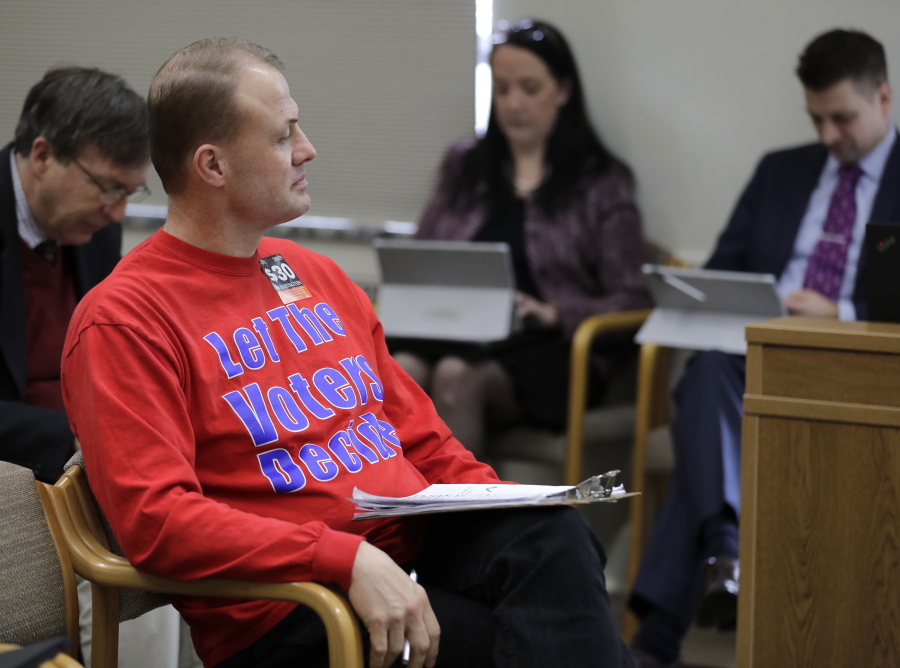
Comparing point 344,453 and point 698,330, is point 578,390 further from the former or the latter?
point 344,453

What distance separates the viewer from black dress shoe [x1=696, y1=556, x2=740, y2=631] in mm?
2109

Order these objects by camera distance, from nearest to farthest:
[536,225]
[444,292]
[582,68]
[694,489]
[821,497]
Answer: [821,497] → [694,489] → [444,292] → [536,225] → [582,68]

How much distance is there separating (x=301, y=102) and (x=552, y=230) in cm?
92

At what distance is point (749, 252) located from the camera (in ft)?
9.07

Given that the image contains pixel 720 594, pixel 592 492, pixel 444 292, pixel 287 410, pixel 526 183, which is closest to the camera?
pixel 592 492

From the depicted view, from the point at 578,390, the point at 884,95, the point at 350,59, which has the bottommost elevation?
the point at 578,390

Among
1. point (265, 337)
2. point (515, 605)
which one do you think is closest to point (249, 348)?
point (265, 337)

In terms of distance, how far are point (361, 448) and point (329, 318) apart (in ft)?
0.63

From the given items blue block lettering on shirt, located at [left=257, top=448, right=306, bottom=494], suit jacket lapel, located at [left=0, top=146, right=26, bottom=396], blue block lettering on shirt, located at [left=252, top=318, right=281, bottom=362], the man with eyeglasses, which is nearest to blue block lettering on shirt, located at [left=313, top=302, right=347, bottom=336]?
blue block lettering on shirt, located at [left=252, top=318, right=281, bottom=362]

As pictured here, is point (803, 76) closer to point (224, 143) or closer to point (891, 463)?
point (891, 463)

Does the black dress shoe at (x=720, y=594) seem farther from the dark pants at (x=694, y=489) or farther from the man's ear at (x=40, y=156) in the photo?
the man's ear at (x=40, y=156)

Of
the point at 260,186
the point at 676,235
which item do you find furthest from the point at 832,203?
the point at 260,186

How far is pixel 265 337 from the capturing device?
4.18ft

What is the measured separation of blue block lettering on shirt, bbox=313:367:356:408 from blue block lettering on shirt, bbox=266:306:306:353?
4cm
